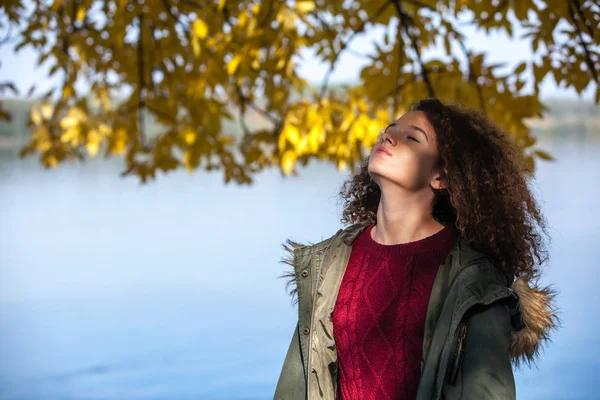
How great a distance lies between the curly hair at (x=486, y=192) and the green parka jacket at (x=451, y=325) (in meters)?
0.04

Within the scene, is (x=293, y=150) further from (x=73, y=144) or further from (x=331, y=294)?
(x=331, y=294)

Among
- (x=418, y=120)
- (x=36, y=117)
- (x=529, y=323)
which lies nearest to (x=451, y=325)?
→ (x=529, y=323)

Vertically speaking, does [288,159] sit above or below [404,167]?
above

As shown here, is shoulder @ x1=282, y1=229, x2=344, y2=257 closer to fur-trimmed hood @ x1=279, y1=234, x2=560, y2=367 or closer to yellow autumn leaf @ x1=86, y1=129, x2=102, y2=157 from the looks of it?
fur-trimmed hood @ x1=279, y1=234, x2=560, y2=367

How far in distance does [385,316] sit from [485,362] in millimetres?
223

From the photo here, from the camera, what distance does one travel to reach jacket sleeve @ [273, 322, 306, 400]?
1.50 metres

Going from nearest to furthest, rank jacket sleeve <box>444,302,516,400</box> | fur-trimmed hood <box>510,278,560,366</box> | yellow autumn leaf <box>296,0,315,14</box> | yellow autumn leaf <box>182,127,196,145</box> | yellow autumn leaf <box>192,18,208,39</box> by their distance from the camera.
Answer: jacket sleeve <box>444,302,516,400</box> → fur-trimmed hood <box>510,278,560,366</box> → yellow autumn leaf <box>296,0,315,14</box> → yellow autumn leaf <box>192,18,208,39</box> → yellow autumn leaf <box>182,127,196,145</box>

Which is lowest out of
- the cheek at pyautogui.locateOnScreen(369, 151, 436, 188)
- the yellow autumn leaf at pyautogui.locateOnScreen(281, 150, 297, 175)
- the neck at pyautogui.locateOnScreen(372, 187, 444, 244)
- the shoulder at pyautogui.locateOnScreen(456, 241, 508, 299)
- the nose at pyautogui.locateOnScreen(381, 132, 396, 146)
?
the shoulder at pyautogui.locateOnScreen(456, 241, 508, 299)

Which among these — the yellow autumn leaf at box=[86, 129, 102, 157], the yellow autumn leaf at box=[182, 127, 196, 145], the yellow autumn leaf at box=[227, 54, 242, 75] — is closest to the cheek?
the yellow autumn leaf at box=[227, 54, 242, 75]

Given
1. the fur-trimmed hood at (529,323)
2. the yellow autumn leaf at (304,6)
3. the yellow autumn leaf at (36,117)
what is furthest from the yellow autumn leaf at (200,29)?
the fur-trimmed hood at (529,323)

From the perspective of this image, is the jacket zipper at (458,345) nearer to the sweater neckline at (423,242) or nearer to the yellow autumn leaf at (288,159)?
the sweater neckline at (423,242)

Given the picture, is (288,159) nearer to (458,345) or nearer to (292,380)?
(292,380)

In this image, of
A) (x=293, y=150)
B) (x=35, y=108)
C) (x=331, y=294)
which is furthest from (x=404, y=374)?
(x=35, y=108)

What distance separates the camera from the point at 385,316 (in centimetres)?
147
